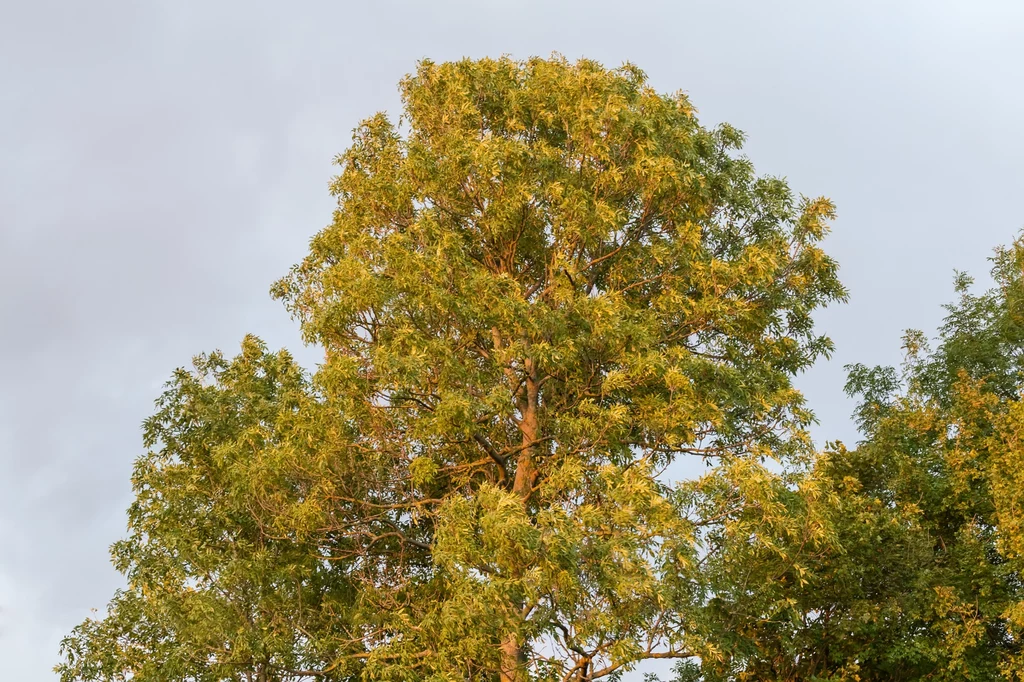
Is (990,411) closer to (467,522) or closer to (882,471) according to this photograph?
(882,471)

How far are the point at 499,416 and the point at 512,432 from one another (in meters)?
0.85

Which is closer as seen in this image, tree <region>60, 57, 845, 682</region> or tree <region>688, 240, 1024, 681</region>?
tree <region>60, 57, 845, 682</region>

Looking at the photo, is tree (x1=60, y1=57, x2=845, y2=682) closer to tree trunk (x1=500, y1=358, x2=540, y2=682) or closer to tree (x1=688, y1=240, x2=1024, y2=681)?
→ tree trunk (x1=500, y1=358, x2=540, y2=682)

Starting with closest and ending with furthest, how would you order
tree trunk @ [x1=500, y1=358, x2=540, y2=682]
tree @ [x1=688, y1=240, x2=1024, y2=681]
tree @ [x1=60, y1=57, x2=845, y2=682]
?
tree @ [x1=60, y1=57, x2=845, y2=682] < tree trunk @ [x1=500, y1=358, x2=540, y2=682] < tree @ [x1=688, y1=240, x2=1024, y2=681]

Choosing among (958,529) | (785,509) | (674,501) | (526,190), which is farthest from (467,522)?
(958,529)

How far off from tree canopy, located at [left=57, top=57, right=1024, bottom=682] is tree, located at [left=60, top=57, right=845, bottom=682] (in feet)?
0.19

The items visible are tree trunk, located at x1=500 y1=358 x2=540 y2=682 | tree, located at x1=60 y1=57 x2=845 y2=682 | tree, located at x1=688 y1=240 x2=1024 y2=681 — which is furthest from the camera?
tree, located at x1=688 y1=240 x2=1024 y2=681

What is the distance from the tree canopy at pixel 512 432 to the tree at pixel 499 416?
0.19 ft

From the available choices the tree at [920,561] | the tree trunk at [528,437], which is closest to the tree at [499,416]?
the tree trunk at [528,437]

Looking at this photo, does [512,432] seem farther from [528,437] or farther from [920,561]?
[920,561]

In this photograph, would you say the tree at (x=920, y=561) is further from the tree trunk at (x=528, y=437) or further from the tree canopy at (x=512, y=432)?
the tree trunk at (x=528, y=437)

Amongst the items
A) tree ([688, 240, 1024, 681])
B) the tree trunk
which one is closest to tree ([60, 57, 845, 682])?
the tree trunk

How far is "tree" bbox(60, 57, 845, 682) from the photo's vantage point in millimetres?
14945

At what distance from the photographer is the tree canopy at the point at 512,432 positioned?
15.1 metres
